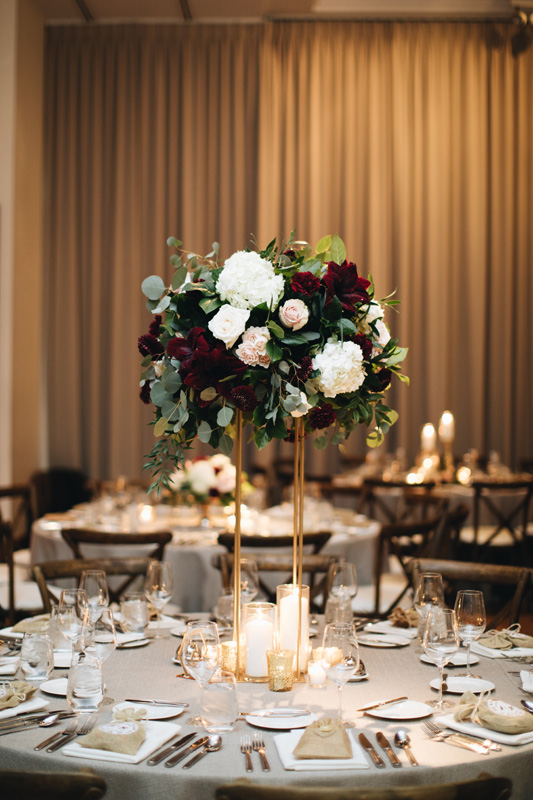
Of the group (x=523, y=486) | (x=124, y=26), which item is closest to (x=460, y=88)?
(x=124, y=26)

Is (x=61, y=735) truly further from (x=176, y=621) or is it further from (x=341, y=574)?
(x=341, y=574)

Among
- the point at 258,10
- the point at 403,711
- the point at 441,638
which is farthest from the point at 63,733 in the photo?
the point at 258,10

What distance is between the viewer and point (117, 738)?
61.3 inches

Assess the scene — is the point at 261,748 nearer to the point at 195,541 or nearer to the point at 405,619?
the point at 405,619

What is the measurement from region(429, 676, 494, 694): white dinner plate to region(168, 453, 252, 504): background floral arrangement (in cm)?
258

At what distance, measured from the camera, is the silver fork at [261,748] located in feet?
4.89

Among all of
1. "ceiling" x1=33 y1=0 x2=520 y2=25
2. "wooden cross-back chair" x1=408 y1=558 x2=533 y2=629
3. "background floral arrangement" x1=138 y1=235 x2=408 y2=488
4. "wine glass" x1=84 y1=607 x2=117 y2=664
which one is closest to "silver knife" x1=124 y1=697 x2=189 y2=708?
"wine glass" x1=84 y1=607 x2=117 y2=664

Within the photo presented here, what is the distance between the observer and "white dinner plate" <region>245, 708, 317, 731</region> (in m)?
1.68

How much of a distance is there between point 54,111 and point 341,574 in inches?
283

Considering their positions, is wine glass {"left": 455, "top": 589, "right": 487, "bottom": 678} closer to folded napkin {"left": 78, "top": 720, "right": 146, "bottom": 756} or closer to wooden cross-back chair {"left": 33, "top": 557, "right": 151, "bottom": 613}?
folded napkin {"left": 78, "top": 720, "right": 146, "bottom": 756}

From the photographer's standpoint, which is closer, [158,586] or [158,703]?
[158,703]

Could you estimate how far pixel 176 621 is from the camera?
2.60 m

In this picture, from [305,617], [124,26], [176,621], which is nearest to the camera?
[305,617]

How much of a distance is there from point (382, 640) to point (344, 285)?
1106mm
